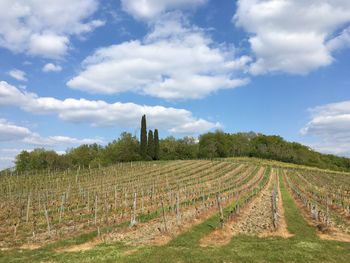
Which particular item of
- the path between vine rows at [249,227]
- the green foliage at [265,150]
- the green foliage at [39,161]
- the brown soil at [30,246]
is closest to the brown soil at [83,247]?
the brown soil at [30,246]

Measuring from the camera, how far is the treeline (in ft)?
322

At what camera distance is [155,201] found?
3078 centimetres

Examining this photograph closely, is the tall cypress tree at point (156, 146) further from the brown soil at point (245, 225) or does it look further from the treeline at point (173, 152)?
the brown soil at point (245, 225)

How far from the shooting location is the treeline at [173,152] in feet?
322

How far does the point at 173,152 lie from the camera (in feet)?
379

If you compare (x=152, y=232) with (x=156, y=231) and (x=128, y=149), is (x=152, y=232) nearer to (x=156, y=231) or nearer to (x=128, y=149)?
(x=156, y=231)

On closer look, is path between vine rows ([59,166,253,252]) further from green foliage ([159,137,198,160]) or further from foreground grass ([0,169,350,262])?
green foliage ([159,137,198,160])

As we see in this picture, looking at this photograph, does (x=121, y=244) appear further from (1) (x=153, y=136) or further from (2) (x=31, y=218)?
(1) (x=153, y=136)

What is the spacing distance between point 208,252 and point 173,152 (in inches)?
4007

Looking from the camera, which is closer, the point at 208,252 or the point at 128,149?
the point at 208,252

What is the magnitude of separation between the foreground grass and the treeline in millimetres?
78323

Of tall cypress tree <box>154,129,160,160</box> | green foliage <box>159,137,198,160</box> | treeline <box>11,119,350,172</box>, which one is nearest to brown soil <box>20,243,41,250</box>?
treeline <box>11,119,350,172</box>

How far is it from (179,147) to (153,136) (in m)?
22.9

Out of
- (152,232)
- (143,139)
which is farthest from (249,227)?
(143,139)
